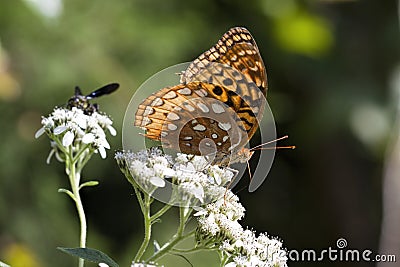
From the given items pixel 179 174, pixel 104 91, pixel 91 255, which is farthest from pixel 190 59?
pixel 91 255

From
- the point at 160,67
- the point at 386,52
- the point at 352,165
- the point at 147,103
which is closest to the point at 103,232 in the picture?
the point at 160,67

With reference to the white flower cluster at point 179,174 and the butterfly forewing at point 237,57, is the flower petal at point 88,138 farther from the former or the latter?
the butterfly forewing at point 237,57

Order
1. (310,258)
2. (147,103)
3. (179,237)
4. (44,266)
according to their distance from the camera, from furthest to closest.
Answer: (310,258), (44,266), (147,103), (179,237)

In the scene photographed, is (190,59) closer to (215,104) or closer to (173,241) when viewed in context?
(215,104)

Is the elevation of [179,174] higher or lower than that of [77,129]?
lower

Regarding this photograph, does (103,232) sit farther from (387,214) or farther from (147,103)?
(147,103)

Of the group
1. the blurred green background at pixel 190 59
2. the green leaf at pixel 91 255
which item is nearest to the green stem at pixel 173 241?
the green leaf at pixel 91 255

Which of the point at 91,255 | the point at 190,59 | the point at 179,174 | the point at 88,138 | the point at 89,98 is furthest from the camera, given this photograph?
the point at 190,59
